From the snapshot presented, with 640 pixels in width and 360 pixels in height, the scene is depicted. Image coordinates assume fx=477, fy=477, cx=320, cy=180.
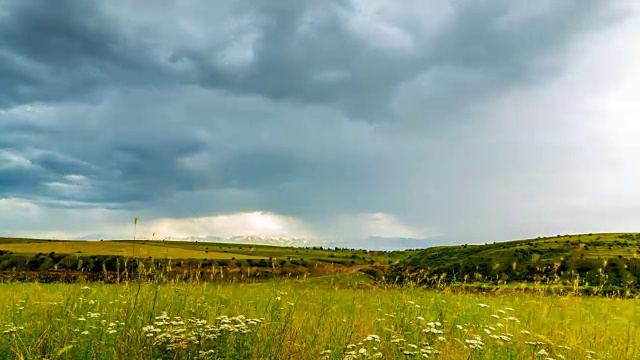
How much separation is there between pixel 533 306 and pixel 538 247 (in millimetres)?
55806

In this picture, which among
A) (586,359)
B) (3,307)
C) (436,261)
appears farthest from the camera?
(436,261)

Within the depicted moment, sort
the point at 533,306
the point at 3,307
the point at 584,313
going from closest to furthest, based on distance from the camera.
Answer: the point at 3,307 → the point at 533,306 → the point at 584,313

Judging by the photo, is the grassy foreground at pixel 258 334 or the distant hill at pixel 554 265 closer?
the grassy foreground at pixel 258 334

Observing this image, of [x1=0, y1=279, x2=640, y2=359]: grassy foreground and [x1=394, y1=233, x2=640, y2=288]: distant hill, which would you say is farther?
[x1=394, y1=233, x2=640, y2=288]: distant hill

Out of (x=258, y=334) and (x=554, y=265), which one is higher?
(x=258, y=334)

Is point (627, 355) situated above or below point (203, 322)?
below

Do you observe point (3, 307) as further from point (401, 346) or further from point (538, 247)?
point (538, 247)

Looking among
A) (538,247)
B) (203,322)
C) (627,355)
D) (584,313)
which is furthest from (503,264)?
(203,322)

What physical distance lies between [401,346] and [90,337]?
4.69 m

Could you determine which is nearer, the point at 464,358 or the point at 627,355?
the point at 464,358

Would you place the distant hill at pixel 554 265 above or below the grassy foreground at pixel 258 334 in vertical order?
below

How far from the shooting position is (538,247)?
64.8 m

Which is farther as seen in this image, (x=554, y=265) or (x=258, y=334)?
(x=554, y=265)

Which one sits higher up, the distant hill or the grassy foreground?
the grassy foreground
